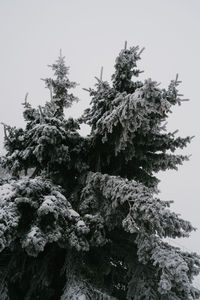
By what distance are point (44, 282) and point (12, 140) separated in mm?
2435

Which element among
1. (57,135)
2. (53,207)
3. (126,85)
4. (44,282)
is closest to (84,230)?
(53,207)

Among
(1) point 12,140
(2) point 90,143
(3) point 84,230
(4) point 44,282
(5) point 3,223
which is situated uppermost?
(2) point 90,143

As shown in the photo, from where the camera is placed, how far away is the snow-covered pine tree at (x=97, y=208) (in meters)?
3.19

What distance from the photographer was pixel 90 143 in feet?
16.7

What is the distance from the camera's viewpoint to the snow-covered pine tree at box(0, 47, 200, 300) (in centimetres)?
319

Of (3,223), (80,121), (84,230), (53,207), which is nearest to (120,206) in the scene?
(84,230)

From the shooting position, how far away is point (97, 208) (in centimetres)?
434

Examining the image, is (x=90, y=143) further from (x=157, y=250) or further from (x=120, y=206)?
(x=157, y=250)

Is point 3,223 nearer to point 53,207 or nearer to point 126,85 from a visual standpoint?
point 53,207

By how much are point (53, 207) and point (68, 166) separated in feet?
6.04

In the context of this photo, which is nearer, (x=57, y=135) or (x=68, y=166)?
(x=57, y=135)

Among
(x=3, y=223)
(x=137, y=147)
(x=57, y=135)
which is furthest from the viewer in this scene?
(x=137, y=147)

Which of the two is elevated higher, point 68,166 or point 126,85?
point 126,85

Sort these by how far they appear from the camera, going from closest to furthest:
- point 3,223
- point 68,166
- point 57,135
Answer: point 3,223 < point 57,135 < point 68,166
